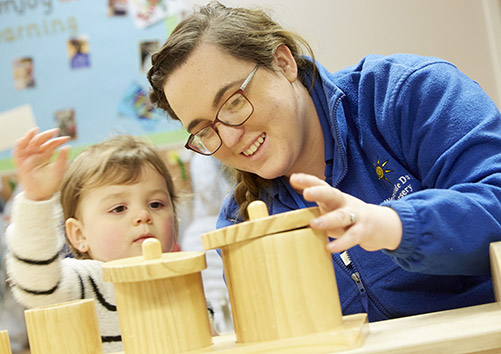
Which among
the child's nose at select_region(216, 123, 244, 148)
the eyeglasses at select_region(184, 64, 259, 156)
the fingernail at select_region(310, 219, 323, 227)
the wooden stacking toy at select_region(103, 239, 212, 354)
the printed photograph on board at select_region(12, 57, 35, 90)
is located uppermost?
the printed photograph on board at select_region(12, 57, 35, 90)

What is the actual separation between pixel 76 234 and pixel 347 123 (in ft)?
2.42

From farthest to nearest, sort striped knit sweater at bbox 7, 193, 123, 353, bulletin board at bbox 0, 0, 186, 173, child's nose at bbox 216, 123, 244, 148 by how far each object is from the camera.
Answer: bulletin board at bbox 0, 0, 186, 173 → striped knit sweater at bbox 7, 193, 123, 353 → child's nose at bbox 216, 123, 244, 148

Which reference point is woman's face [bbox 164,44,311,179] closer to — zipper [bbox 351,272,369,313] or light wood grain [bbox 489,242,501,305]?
zipper [bbox 351,272,369,313]

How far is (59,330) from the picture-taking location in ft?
2.50

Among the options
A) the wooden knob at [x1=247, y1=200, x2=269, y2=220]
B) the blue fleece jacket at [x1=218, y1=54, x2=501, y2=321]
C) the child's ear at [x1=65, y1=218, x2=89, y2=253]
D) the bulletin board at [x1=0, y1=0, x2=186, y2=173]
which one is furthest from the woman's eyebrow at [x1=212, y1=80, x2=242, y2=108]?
the bulletin board at [x1=0, y1=0, x2=186, y2=173]

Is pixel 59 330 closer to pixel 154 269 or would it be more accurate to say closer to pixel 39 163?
pixel 154 269

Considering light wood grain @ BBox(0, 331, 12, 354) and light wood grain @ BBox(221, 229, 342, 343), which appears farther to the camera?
light wood grain @ BBox(0, 331, 12, 354)

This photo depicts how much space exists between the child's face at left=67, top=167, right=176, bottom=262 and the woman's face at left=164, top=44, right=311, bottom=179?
0.32m

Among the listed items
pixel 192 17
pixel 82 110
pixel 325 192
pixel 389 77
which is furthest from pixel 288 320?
pixel 82 110

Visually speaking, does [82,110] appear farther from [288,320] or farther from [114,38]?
[288,320]

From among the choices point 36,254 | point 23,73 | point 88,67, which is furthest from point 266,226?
point 23,73

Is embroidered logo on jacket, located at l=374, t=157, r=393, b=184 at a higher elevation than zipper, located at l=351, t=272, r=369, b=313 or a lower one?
higher

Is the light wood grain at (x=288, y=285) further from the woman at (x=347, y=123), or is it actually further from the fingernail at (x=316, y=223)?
the woman at (x=347, y=123)

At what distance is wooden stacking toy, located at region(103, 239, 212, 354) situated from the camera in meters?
0.68
